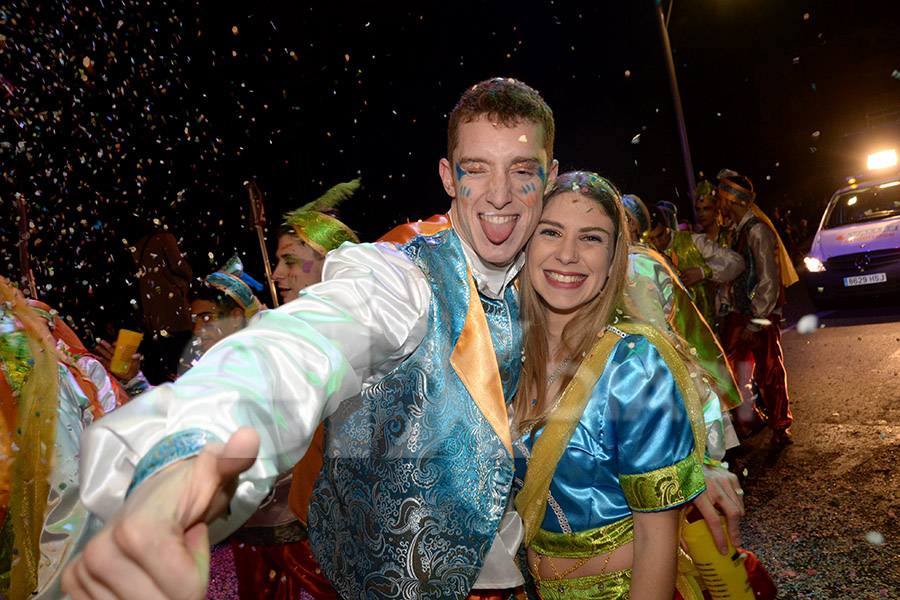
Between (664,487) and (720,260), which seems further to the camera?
(720,260)

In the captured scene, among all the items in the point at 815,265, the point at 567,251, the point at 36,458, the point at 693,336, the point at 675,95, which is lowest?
the point at 815,265

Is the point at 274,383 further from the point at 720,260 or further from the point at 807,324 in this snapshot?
the point at 807,324

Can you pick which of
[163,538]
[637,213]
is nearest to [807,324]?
[637,213]

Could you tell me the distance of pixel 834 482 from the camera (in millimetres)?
4375

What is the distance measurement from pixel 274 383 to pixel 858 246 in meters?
11.0

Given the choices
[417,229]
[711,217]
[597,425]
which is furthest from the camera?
[711,217]

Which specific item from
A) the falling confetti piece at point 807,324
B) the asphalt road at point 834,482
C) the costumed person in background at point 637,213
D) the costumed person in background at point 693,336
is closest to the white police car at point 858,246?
the falling confetti piece at point 807,324

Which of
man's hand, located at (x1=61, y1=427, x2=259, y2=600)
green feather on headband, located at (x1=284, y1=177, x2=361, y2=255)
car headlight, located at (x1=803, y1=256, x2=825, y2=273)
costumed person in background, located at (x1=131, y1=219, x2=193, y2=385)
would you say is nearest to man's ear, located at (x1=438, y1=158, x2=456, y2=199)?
man's hand, located at (x1=61, y1=427, x2=259, y2=600)

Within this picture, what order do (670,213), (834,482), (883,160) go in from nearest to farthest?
(834,482) → (670,213) → (883,160)

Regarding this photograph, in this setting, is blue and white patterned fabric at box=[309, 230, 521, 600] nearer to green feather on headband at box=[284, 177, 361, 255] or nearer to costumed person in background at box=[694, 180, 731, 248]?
green feather on headband at box=[284, 177, 361, 255]

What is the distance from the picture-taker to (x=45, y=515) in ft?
7.15

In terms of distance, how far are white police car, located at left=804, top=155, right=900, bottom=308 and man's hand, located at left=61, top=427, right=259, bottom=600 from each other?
36.1ft

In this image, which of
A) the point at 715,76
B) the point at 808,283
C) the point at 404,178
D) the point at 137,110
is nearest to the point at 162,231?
the point at 137,110

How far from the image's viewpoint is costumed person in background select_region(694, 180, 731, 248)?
6.30 m
